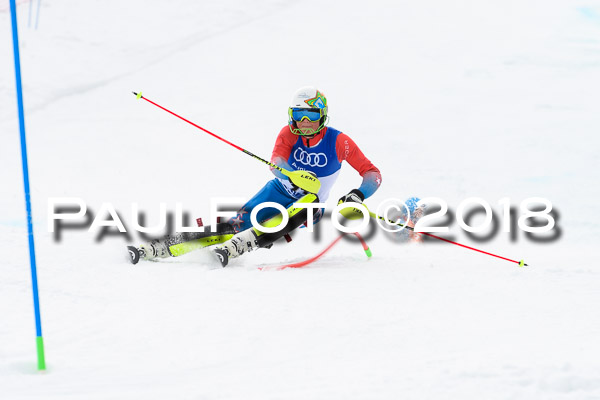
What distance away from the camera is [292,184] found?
5.88m

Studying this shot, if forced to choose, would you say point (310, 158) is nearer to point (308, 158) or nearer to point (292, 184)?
point (308, 158)

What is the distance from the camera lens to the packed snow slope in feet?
10.7

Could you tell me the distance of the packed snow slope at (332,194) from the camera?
3248mm

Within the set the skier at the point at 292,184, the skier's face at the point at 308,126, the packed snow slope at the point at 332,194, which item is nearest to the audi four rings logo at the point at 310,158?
the skier at the point at 292,184

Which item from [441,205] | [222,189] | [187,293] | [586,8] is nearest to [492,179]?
[441,205]

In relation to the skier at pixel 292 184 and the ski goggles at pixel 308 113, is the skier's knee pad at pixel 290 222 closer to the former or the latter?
the skier at pixel 292 184

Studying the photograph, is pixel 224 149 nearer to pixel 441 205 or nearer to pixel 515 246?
pixel 441 205

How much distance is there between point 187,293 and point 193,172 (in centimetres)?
609

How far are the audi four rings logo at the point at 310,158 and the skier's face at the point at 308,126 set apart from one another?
220 mm

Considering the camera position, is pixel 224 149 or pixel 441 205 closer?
pixel 441 205

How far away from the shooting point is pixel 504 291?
462cm

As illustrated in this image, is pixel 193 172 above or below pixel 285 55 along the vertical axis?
below

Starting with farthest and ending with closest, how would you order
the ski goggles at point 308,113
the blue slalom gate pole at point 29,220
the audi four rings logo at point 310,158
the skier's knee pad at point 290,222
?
the audi four rings logo at point 310,158, the ski goggles at point 308,113, the skier's knee pad at point 290,222, the blue slalom gate pole at point 29,220

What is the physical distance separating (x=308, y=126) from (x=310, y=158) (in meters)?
0.31
